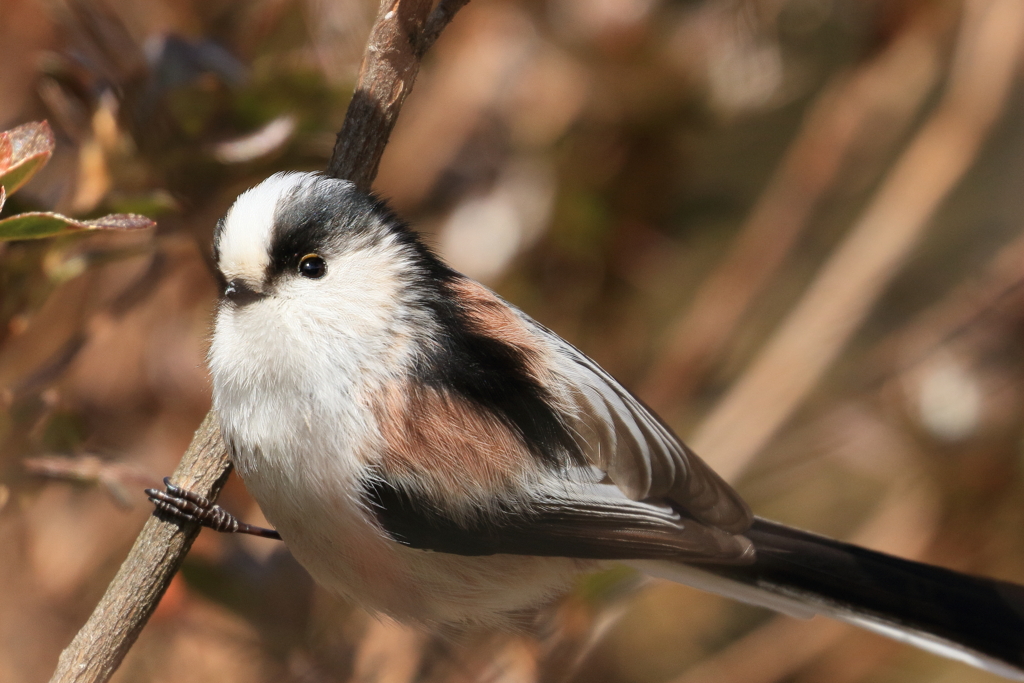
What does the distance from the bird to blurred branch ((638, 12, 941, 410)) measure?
0.79m

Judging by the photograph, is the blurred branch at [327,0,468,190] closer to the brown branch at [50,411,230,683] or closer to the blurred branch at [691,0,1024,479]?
the brown branch at [50,411,230,683]

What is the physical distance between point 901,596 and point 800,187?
1024 millimetres

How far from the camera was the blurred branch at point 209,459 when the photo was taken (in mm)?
931

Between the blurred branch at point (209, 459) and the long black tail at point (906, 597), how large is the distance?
87cm

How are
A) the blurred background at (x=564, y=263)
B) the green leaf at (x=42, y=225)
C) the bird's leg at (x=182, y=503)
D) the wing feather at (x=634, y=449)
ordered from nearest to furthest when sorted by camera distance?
the green leaf at (x=42, y=225), the bird's leg at (x=182, y=503), the wing feather at (x=634, y=449), the blurred background at (x=564, y=263)

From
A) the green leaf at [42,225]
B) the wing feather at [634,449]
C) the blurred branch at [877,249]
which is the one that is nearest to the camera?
the green leaf at [42,225]

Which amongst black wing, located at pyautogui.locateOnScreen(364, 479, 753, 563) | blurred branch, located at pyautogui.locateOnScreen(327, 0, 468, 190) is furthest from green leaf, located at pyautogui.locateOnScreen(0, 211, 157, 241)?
black wing, located at pyautogui.locateOnScreen(364, 479, 753, 563)

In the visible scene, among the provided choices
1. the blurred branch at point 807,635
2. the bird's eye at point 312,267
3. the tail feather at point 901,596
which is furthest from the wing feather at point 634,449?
the blurred branch at point 807,635

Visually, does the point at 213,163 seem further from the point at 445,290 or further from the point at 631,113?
the point at 631,113

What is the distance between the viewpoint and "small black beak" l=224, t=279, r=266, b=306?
3.47 ft

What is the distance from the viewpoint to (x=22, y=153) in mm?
794

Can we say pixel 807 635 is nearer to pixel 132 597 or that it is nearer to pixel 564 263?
pixel 564 263

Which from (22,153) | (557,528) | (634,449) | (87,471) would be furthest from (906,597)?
(22,153)

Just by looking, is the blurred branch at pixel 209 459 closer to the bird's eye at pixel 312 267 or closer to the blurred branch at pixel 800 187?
the bird's eye at pixel 312 267
